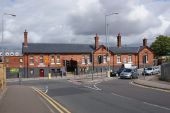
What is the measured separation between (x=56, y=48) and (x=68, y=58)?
12.8ft

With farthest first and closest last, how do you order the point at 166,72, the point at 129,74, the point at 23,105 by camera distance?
the point at 129,74 < the point at 166,72 < the point at 23,105

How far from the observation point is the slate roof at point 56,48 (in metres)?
95.5

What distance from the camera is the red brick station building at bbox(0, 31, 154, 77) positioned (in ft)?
305

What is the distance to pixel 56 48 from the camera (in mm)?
98875

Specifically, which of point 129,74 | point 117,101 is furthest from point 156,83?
point 129,74

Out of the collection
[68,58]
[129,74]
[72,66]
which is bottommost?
[129,74]

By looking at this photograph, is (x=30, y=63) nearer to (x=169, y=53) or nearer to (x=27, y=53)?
(x=27, y=53)

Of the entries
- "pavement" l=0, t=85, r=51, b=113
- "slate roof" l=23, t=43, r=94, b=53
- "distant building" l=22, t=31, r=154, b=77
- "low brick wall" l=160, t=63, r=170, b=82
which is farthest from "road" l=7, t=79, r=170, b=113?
"slate roof" l=23, t=43, r=94, b=53

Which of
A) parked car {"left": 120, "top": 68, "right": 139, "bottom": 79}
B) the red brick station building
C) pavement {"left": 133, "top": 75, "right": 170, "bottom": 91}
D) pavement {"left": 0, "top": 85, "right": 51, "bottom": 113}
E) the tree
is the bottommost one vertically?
pavement {"left": 0, "top": 85, "right": 51, "bottom": 113}

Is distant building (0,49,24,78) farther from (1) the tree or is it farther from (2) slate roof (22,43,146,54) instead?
(1) the tree

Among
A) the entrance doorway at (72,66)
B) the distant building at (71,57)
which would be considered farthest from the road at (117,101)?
the entrance doorway at (72,66)

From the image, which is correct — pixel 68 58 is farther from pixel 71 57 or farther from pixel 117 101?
pixel 117 101

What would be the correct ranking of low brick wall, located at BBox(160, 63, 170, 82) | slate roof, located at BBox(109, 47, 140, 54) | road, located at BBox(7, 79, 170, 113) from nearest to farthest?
road, located at BBox(7, 79, 170, 113), low brick wall, located at BBox(160, 63, 170, 82), slate roof, located at BBox(109, 47, 140, 54)

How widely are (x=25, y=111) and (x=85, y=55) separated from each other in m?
81.6
